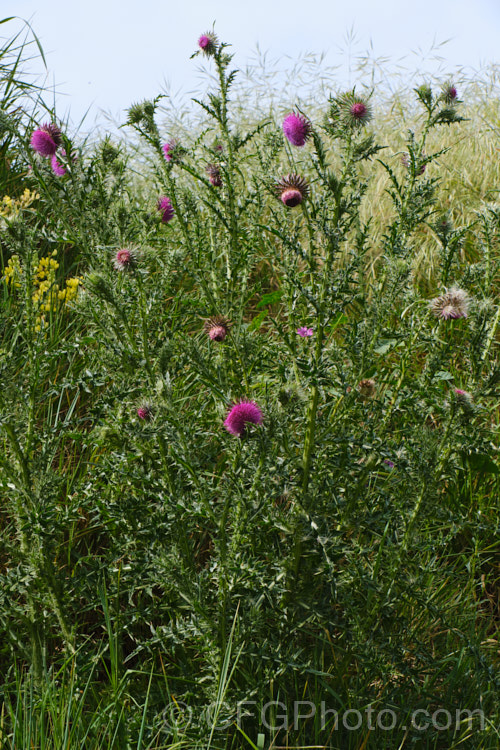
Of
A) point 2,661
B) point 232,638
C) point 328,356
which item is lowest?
point 2,661

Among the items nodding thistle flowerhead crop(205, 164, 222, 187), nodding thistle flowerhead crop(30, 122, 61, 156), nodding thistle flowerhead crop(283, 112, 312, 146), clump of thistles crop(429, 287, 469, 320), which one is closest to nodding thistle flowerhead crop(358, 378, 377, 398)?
clump of thistles crop(429, 287, 469, 320)

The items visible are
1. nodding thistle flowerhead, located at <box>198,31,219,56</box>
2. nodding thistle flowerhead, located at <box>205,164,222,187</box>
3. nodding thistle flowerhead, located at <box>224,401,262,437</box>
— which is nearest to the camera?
nodding thistle flowerhead, located at <box>224,401,262,437</box>

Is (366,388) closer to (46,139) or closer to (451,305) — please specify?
(451,305)

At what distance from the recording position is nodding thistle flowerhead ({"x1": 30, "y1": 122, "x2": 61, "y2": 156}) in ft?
6.23

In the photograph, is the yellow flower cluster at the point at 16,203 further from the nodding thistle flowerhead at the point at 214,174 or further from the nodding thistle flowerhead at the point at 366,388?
the nodding thistle flowerhead at the point at 366,388

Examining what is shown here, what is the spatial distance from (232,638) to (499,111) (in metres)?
4.92

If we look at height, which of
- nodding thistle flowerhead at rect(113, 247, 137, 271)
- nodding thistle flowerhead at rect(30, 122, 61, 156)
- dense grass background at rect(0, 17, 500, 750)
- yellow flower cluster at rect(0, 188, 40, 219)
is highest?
nodding thistle flowerhead at rect(30, 122, 61, 156)

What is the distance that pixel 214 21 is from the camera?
203cm

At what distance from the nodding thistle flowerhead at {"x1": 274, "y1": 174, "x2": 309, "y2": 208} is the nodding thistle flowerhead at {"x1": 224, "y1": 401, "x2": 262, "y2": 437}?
19.7 inches

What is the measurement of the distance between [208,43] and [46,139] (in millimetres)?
609

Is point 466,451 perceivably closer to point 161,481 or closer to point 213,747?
point 161,481

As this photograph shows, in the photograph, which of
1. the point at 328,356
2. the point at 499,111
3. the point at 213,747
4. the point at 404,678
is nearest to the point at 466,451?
the point at 328,356

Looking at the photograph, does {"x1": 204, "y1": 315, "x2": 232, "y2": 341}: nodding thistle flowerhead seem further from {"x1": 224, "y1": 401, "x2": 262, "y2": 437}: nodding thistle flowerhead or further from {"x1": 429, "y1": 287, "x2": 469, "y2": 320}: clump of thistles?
{"x1": 429, "y1": 287, "x2": 469, "y2": 320}: clump of thistles

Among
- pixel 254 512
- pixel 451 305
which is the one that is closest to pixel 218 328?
pixel 254 512
